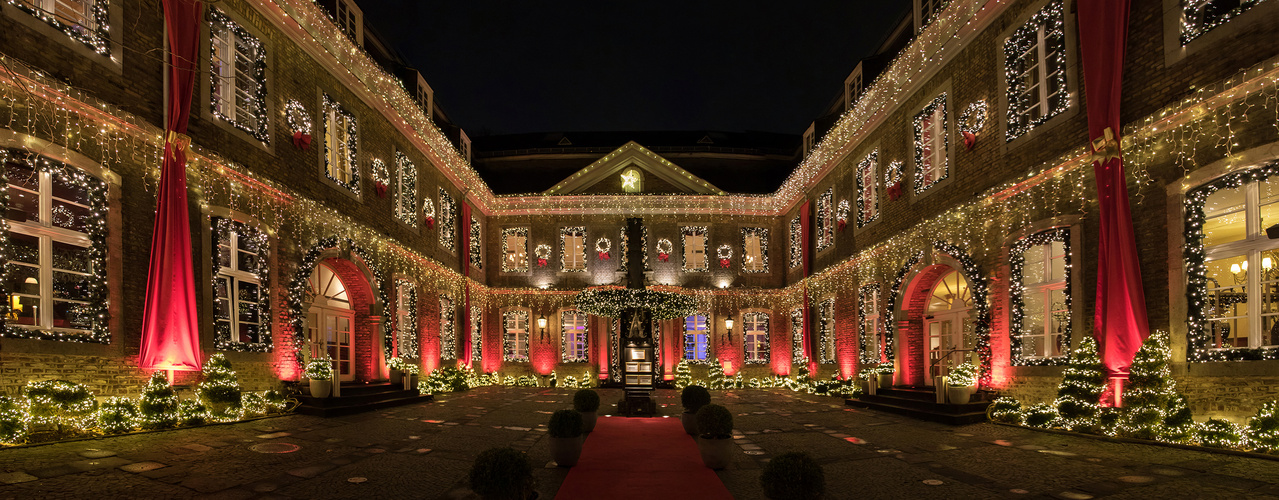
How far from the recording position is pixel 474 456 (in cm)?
802

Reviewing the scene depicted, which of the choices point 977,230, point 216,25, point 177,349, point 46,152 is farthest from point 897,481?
point 216,25

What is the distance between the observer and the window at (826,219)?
62.2 feet

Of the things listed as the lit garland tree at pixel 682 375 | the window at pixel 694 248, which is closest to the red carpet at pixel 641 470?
the lit garland tree at pixel 682 375

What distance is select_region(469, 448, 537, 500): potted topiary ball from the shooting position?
4789 mm

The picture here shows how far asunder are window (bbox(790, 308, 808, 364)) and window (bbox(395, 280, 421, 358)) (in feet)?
37.8

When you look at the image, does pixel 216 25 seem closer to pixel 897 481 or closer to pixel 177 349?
pixel 177 349

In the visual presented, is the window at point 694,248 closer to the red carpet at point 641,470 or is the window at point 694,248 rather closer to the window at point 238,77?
the red carpet at point 641,470

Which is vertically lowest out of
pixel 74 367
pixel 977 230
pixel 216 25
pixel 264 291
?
pixel 74 367

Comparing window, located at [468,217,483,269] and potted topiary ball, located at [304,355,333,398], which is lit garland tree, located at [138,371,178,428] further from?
window, located at [468,217,483,269]

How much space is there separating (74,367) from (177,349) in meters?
1.12

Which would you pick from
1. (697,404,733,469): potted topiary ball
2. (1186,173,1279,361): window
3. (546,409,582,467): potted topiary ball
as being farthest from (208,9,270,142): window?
(1186,173,1279,361): window

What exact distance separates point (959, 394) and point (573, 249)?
15.8 metres

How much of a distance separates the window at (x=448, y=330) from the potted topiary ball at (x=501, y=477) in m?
15.2

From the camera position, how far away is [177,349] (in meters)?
8.81
